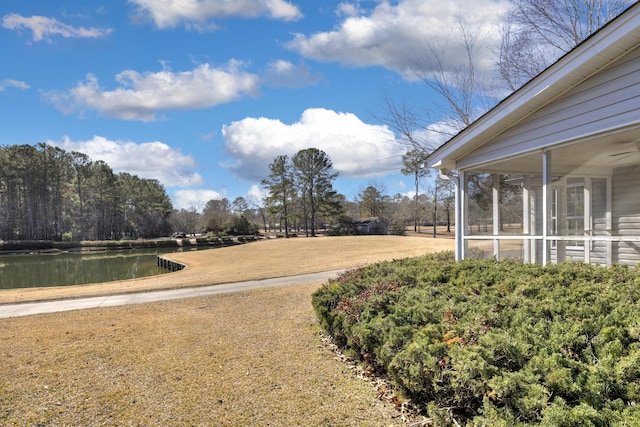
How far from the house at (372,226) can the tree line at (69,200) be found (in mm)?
33001

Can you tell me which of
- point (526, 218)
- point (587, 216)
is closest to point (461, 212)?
point (526, 218)

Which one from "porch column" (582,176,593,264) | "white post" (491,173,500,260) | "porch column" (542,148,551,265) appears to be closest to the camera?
"porch column" (542,148,551,265)

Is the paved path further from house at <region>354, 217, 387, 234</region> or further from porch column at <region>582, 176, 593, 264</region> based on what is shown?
→ house at <region>354, 217, 387, 234</region>

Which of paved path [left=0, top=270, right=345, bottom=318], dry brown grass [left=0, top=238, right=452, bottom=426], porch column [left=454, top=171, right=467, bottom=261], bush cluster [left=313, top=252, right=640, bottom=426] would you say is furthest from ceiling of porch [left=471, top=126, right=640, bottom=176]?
paved path [left=0, top=270, right=345, bottom=318]

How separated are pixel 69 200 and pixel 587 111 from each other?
6770 centimetres

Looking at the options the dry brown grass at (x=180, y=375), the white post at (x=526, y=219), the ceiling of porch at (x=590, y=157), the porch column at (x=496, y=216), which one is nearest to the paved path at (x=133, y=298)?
the dry brown grass at (x=180, y=375)

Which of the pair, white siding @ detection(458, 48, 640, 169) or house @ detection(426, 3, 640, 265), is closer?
white siding @ detection(458, 48, 640, 169)

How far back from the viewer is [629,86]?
446cm

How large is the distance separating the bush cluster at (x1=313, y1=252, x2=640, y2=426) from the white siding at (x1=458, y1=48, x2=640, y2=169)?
1901 mm

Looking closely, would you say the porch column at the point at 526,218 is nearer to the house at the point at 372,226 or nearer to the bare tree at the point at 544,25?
the bare tree at the point at 544,25

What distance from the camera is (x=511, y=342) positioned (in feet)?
8.73

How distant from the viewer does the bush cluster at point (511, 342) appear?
2.15 meters

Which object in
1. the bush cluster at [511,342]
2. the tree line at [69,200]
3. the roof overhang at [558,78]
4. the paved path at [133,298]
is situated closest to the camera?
the bush cluster at [511,342]

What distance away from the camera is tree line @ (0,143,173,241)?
164 ft
